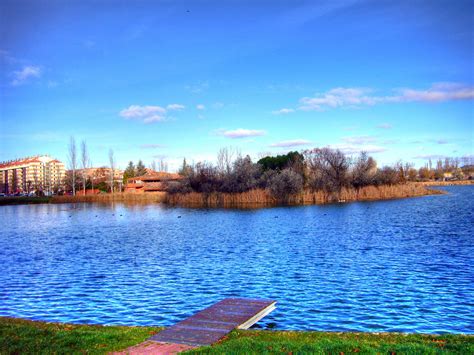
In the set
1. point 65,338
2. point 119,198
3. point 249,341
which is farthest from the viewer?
point 119,198

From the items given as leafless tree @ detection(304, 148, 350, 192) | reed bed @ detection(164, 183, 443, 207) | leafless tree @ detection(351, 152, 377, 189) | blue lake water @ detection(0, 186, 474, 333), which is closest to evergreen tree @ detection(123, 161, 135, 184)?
reed bed @ detection(164, 183, 443, 207)

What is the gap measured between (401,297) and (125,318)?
28.8ft

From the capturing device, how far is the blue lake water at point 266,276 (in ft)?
41.1

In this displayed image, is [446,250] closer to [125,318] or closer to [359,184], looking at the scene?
[125,318]

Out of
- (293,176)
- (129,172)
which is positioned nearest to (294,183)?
(293,176)

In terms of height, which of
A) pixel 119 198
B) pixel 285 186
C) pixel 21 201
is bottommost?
pixel 119 198

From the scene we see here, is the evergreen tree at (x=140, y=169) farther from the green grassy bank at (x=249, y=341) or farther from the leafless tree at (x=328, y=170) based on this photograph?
the green grassy bank at (x=249, y=341)

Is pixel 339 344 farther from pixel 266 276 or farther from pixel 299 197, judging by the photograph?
pixel 299 197

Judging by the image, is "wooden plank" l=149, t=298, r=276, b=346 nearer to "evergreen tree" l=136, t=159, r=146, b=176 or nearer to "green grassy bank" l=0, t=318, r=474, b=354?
"green grassy bank" l=0, t=318, r=474, b=354

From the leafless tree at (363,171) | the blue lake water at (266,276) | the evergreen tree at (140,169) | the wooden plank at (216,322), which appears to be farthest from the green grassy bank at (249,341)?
the evergreen tree at (140,169)

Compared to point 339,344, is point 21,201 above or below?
above

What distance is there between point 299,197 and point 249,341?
5563cm

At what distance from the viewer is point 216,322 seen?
10.5 meters

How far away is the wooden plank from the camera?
928cm
